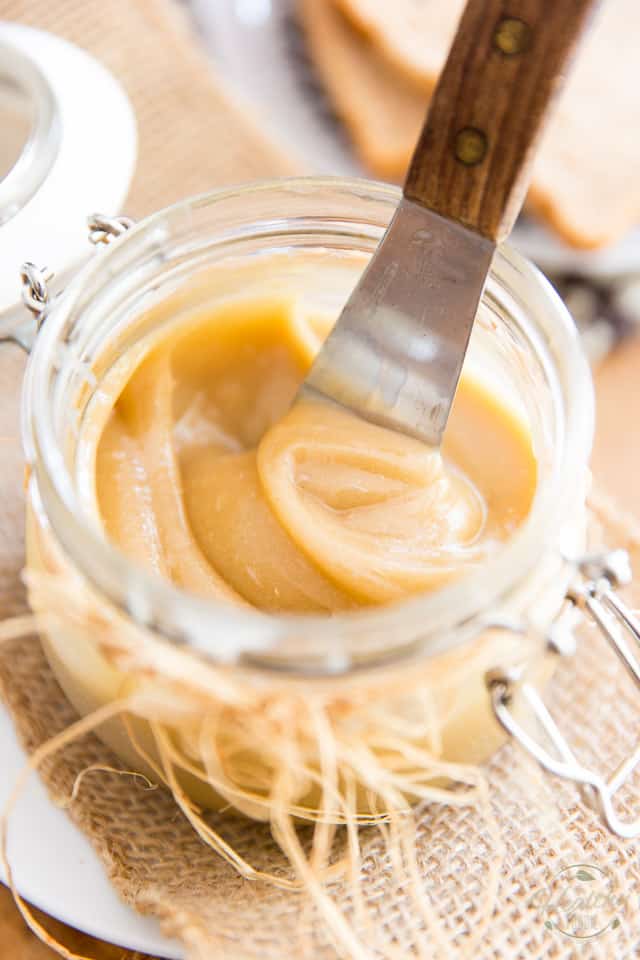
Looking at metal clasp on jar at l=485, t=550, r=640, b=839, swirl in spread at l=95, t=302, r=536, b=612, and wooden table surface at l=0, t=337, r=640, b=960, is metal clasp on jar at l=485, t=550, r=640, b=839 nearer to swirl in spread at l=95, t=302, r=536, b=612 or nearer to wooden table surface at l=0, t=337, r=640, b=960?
swirl in spread at l=95, t=302, r=536, b=612

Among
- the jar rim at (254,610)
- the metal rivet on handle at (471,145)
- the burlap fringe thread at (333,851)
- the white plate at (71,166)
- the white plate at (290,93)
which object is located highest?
the white plate at (290,93)

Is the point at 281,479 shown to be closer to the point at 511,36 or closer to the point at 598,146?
the point at 511,36

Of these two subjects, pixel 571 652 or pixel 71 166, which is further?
pixel 71 166

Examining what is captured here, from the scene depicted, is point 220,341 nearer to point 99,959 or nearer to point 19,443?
point 19,443

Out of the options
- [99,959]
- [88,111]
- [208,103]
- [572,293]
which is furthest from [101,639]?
[572,293]

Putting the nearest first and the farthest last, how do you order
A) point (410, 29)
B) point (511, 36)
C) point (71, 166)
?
point (511, 36) → point (71, 166) → point (410, 29)

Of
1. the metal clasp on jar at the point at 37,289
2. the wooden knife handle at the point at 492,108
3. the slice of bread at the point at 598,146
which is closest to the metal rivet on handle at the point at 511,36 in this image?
Result: the wooden knife handle at the point at 492,108

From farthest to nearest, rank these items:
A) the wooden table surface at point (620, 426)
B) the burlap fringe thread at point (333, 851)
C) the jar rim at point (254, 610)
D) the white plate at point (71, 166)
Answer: the wooden table surface at point (620, 426) → the white plate at point (71, 166) → the burlap fringe thread at point (333, 851) → the jar rim at point (254, 610)

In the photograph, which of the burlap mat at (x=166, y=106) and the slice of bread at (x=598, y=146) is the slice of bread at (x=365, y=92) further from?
the burlap mat at (x=166, y=106)

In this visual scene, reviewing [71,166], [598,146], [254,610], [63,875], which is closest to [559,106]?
[598,146]
